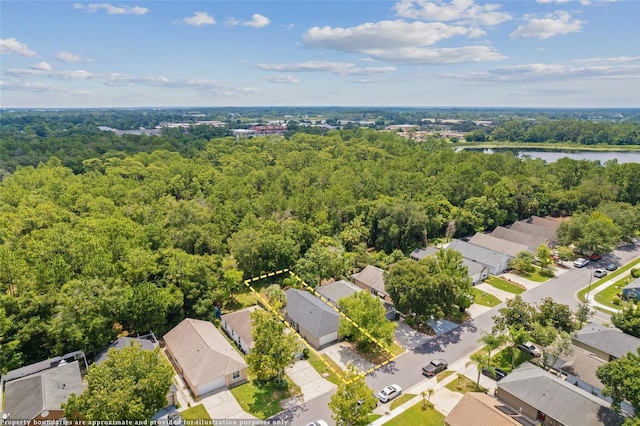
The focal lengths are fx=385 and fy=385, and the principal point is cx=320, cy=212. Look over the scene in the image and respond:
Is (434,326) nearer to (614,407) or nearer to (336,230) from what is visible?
(614,407)

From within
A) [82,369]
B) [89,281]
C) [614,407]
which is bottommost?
[82,369]

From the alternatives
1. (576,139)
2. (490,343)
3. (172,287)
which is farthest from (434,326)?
(576,139)

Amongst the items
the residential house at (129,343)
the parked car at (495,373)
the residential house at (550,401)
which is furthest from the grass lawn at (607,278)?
the residential house at (129,343)

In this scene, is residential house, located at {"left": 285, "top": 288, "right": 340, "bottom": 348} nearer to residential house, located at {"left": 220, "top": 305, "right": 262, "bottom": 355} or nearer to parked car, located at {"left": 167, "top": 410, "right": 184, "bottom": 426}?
residential house, located at {"left": 220, "top": 305, "right": 262, "bottom": 355}

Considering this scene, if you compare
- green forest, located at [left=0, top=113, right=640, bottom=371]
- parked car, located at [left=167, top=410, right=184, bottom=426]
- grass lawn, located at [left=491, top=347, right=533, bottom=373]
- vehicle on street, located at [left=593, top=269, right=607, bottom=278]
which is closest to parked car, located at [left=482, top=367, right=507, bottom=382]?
grass lawn, located at [left=491, top=347, right=533, bottom=373]

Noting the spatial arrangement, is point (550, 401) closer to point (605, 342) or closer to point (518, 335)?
point (518, 335)

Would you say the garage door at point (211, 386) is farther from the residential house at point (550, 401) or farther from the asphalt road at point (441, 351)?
the residential house at point (550, 401)
